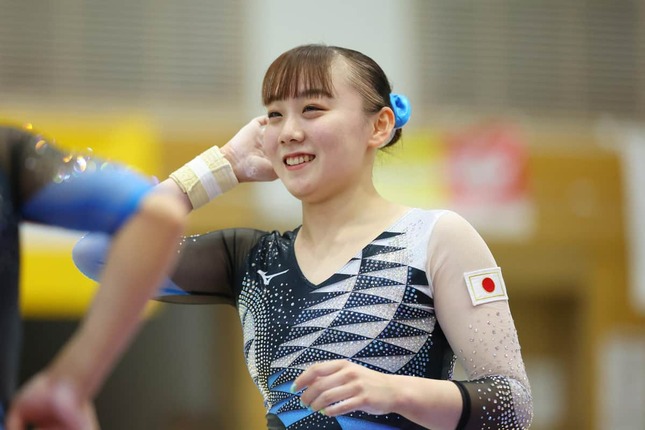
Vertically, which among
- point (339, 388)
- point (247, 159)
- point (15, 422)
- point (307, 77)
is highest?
point (307, 77)

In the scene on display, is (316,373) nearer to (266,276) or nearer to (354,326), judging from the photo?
(354,326)

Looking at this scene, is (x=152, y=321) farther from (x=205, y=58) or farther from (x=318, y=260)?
(x=318, y=260)

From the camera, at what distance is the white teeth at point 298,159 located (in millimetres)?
2412

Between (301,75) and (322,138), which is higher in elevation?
(301,75)

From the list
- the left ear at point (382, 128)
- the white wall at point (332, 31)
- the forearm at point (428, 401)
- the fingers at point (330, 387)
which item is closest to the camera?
the fingers at point (330, 387)

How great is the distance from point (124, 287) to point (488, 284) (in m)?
1.02

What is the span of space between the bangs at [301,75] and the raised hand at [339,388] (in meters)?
0.79

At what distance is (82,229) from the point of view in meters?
1.55

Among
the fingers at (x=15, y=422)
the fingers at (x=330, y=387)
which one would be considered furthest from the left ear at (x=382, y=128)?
the fingers at (x=15, y=422)

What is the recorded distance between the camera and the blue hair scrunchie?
256 cm

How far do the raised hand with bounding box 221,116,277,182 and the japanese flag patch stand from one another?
0.67 m

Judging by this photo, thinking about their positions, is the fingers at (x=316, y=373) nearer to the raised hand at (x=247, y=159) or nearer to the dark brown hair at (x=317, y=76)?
the dark brown hair at (x=317, y=76)

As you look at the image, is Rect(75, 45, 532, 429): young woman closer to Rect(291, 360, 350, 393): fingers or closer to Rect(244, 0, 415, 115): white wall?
Rect(291, 360, 350, 393): fingers

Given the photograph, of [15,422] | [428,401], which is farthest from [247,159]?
[15,422]
